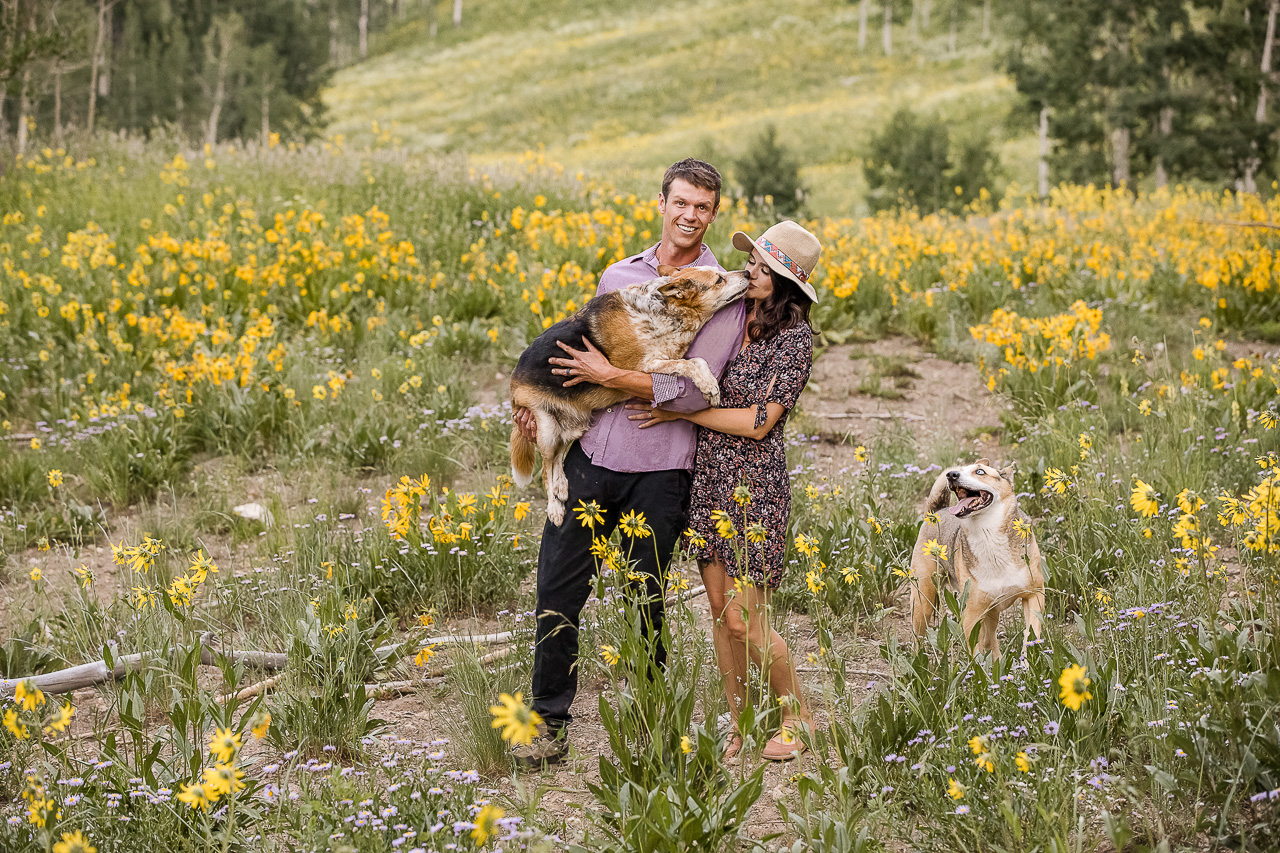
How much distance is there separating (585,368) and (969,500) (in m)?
1.44

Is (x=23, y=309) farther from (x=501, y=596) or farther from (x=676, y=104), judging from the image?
(x=676, y=104)

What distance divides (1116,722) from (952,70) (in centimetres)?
5020

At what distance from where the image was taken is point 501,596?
4758mm

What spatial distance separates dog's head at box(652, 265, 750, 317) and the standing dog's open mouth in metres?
1.09

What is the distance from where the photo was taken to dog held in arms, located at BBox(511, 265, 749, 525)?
3.22 meters

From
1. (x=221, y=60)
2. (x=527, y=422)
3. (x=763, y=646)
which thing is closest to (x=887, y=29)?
(x=221, y=60)

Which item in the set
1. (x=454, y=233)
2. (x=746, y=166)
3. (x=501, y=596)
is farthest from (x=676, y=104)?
(x=501, y=596)

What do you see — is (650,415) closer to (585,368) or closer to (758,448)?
(585,368)

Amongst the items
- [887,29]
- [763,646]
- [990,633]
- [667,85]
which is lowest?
[990,633]

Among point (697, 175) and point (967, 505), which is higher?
point (697, 175)

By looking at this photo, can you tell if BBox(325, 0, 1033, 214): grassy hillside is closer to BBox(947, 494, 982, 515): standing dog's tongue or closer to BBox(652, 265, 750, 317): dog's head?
BBox(947, 494, 982, 515): standing dog's tongue

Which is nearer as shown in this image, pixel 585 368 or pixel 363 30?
pixel 585 368

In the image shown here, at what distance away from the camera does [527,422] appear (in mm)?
3486

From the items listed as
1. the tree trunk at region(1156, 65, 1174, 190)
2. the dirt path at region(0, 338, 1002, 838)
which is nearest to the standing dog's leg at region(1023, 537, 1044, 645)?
the dirt path at region(0, 338, 1002, 838)
